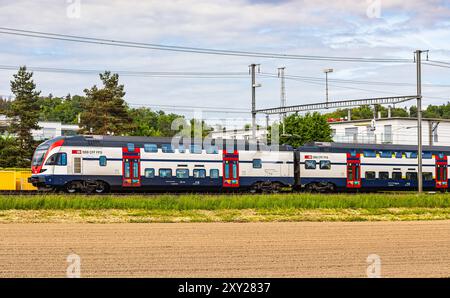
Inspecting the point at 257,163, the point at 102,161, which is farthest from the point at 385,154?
the point at 102,161

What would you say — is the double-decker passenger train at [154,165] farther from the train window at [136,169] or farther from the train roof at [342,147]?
the train roof at [342,147]

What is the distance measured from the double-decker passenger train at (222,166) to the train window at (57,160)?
0.04 feet

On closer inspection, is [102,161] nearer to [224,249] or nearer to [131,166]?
[131,166]

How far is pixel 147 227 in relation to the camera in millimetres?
27703

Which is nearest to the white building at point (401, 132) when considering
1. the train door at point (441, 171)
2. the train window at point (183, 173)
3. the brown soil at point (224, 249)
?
the train door at point (441, 171)

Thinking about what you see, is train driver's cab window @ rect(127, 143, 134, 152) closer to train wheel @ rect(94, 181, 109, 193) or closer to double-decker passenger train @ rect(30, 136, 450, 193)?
double-decker passenger train @ rect(30, 136, 450, 193)

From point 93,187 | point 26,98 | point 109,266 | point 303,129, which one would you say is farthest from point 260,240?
point 303,129

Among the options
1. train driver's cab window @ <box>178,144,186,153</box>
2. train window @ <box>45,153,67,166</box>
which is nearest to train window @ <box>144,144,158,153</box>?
train driver's cab window @ <box>178,144,186,153</box>

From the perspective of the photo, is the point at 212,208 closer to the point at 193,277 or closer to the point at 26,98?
the point at 193,277

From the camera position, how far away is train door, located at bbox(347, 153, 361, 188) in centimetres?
4941

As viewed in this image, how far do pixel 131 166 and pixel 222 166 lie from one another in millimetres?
6292

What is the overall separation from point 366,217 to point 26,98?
5654 cm

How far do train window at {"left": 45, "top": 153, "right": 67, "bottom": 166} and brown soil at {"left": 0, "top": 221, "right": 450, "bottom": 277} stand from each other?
1378cm

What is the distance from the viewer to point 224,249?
2136 cm
